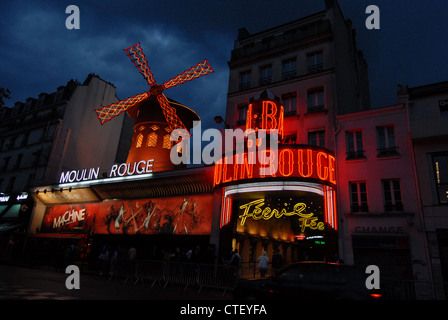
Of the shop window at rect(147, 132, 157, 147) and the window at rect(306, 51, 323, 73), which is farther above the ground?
the window at rect(306, 51, 323, 73)

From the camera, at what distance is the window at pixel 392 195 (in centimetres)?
1127

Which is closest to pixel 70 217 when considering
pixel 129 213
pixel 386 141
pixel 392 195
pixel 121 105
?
pixel 129 213

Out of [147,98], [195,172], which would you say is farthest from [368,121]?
[147,98]

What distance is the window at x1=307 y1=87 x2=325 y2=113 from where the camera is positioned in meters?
14.1

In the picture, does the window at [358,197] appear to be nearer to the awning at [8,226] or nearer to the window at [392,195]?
the window at [392,195]

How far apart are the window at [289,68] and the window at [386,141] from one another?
17.4 ft

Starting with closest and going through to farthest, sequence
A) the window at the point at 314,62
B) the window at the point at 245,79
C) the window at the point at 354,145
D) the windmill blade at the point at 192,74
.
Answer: the window at the point at 354,145 < the window at the point at 314,62 < the window at the point at 245,79 < the windmill blade at the point at 192,74

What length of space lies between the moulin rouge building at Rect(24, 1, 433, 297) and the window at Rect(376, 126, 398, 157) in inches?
1.7

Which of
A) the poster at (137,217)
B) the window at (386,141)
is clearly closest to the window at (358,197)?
the window at (386,141)

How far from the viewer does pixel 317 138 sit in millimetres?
13703

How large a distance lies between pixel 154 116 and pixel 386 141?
49.9ft

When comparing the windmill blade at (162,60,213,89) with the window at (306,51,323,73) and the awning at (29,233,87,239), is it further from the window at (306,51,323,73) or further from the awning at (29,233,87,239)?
the awning at (29,233,87,239)

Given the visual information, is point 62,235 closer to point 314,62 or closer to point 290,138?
point 290,138

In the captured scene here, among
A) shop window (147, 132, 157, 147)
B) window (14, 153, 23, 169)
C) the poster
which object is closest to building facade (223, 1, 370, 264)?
the poster
